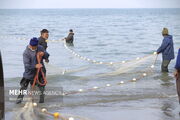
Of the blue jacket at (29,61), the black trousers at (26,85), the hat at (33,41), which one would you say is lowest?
the black trousers at (26,85)

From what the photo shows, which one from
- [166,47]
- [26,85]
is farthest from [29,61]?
[166,47]

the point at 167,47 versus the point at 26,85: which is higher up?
the point at 167,47

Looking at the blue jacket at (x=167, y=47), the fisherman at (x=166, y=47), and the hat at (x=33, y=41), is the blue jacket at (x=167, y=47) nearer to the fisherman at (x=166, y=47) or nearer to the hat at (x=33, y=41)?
the fisherman at (x=166, y=47)

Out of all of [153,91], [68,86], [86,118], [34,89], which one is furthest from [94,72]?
[86,118]

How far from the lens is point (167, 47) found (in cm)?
1190

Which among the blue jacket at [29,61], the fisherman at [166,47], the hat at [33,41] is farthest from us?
the fisherman at [166,47]

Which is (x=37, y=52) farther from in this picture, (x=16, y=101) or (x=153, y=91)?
(x=153, y=91)

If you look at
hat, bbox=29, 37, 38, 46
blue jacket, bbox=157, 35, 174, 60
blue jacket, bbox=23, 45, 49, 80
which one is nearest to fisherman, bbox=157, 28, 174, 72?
blue jacket, bbox=157, 35, 174, 60

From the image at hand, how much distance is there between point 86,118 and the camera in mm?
7535

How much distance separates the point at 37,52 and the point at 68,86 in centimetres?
312

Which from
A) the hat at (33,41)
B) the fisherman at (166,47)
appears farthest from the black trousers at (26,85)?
the fisherman at (166,47)

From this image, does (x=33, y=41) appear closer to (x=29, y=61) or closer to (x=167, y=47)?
(x=29, y=61)

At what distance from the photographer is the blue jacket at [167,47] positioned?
38.7 feet

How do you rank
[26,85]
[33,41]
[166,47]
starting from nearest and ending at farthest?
[33,41]
[26,85]
[166,47]
